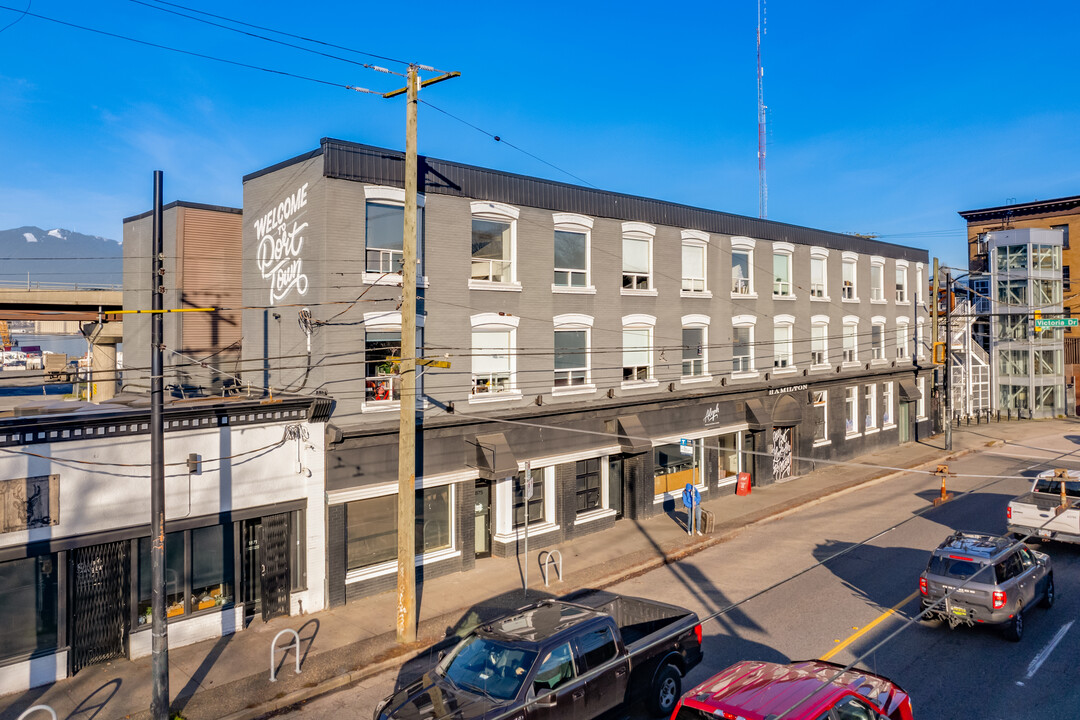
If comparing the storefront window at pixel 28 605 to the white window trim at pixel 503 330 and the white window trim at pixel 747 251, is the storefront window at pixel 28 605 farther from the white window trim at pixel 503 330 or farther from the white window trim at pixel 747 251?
the white window trim at pixel 747 251

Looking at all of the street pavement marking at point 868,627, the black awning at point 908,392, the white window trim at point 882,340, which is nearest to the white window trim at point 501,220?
the street pavement marking at point 868,627

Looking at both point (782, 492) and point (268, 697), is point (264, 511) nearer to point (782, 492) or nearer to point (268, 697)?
point (268, 697)

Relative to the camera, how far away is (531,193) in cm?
2191

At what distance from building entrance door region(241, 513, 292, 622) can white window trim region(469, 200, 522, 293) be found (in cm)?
846

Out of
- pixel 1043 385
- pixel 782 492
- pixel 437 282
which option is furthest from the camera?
pixel 1043 385

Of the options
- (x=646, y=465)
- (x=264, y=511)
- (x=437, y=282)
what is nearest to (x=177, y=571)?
(x=264, y=511)

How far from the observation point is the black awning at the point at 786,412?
3076 centimetres

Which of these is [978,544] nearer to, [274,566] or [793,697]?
[793,697]

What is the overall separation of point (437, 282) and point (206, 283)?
7.72m

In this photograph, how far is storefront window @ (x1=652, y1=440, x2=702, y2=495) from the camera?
2589 cm

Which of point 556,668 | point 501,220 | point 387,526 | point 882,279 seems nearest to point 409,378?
point 387,526

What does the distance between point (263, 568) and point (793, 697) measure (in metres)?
12.1

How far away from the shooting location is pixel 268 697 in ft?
40.7

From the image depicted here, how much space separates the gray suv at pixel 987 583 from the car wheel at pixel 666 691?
5.71 m
